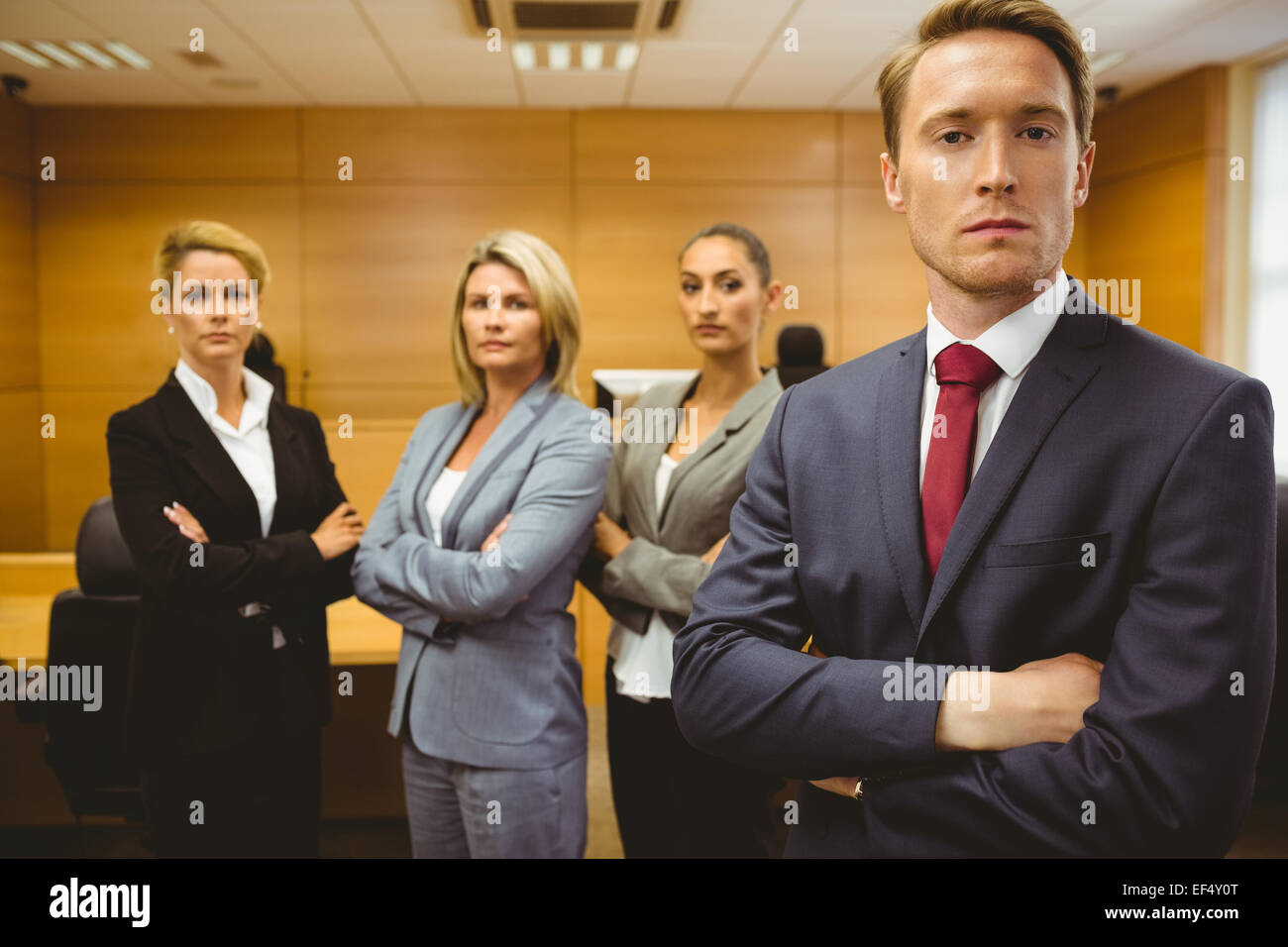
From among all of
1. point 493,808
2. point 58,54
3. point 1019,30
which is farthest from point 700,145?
point 1019,30

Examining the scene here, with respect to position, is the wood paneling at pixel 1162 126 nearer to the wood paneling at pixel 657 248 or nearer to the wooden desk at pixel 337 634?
the wood paneling at pixel 657 248

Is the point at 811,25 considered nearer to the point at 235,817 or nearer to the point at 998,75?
the point at 998,75

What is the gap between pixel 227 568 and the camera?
68.0 inches

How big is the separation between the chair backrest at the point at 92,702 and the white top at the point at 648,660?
126cm

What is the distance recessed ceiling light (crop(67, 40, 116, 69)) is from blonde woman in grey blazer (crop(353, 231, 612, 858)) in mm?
3956

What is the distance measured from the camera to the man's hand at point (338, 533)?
1.88m

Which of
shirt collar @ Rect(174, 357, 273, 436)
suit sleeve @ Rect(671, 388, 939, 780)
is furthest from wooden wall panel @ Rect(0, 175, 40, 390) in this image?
suit sleeve @ Rect(671, 388, 939, 780)

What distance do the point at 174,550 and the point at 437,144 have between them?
454 centimetres

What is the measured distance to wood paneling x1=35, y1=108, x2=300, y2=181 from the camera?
5.48m

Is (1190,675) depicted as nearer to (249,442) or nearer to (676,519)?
(676,519)

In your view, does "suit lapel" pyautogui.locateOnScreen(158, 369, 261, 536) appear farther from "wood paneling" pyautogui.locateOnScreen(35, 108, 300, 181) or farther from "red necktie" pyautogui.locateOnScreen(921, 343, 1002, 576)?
"wood paneling" pyautogui.locateOnScreen(35, 108, 300, 181)

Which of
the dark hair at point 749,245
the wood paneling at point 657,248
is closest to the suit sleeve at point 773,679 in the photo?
the dark hair at point 749,245

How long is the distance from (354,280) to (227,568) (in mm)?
4371
